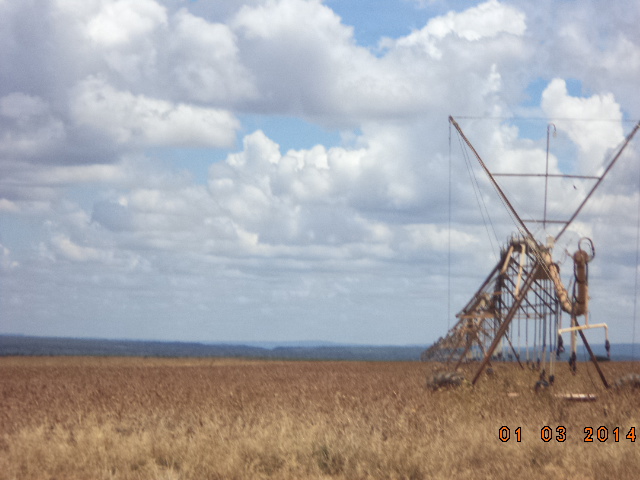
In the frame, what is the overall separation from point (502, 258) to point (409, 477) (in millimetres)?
18743

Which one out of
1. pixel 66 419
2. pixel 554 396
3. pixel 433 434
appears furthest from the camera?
pixel 554 396

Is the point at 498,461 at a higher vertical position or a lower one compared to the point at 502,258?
lower

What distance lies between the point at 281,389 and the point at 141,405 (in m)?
10.6

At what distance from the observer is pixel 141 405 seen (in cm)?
2508

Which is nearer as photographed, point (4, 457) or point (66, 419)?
point (4, 457)

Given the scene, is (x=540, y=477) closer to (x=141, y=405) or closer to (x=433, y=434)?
(x=433, y=434)

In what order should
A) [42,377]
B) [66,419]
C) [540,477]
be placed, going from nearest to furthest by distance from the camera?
[540,477] < [66,419] < [42,377]

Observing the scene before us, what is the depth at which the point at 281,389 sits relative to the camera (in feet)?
115

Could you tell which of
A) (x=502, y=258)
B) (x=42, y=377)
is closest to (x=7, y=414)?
(x=502, y=258)

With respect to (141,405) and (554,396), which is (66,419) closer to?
(141,405)
